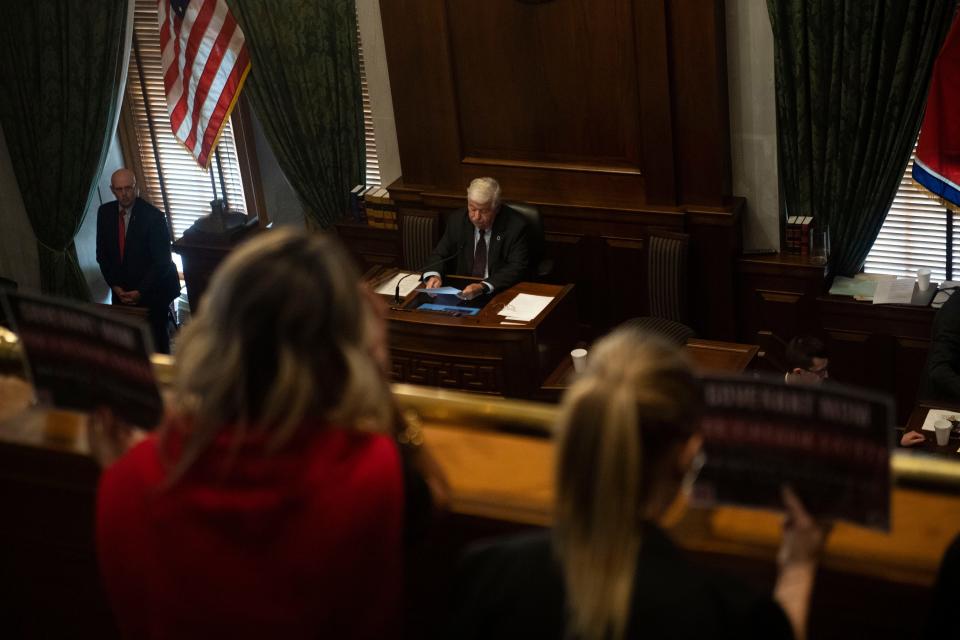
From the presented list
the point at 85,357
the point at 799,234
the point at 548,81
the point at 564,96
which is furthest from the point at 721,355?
the point at 85,357

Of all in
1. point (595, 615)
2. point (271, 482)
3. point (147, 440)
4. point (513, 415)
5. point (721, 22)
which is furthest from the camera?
point (721, 22)

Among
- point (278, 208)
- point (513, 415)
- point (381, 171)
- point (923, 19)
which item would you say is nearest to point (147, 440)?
point (513, 415)

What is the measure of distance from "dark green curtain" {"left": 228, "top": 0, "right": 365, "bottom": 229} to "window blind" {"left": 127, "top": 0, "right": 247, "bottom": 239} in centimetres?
58

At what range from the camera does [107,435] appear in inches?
74.5

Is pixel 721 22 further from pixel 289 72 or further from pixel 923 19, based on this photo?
pixel 289 72

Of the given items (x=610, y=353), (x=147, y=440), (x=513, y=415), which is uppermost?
(x=610, y=353)

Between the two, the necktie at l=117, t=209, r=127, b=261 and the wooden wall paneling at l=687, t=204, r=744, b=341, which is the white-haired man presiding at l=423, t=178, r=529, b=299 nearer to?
the wooden wall paneling at l=687, t=204, r=744, b=341

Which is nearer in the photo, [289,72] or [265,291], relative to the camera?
[265,291]

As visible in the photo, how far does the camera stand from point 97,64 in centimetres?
782

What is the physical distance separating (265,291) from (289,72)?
6298mm

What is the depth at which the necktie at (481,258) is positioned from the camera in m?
6.58

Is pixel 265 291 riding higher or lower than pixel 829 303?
higher

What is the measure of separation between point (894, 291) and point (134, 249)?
176 inches

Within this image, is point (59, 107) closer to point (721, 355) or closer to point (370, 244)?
point (370, 244)
